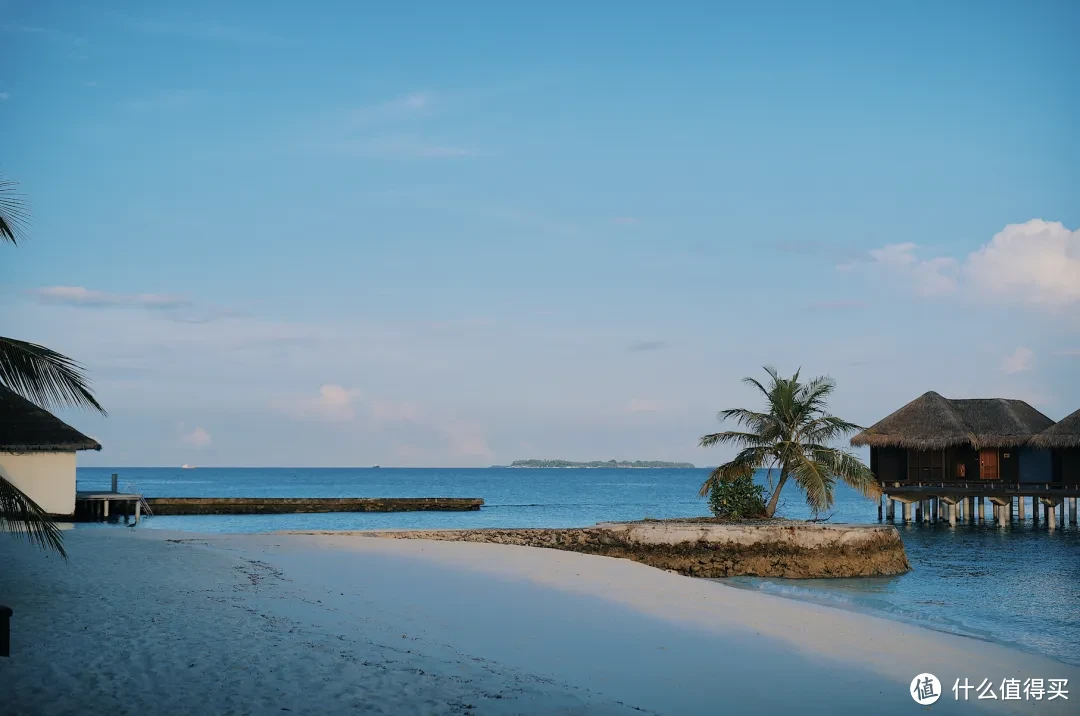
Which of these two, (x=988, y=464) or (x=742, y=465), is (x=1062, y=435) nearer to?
(x=988, y=464)

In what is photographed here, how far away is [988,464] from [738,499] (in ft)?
79.6

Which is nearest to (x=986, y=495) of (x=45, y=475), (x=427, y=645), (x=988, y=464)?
(x=988, y=464)

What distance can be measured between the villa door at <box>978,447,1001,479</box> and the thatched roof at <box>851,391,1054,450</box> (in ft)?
4.99

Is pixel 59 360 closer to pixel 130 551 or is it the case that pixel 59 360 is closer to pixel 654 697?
pixel 654 697

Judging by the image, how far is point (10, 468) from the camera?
2291cm

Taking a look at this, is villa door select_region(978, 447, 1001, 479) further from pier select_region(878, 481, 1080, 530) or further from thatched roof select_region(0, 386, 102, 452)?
thatched roof select_region(0, 386, 102, 452)

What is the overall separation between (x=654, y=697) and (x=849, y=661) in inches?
135

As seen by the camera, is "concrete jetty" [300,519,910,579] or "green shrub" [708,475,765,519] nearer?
"concrete jetty" [300,519,910,579]

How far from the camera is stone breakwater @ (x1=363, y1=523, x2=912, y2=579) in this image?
70.3ft

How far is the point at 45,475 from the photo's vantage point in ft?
77.5

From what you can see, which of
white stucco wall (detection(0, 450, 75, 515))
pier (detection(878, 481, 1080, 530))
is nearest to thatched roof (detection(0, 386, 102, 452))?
white stucco wall (detection(0, 450, 75, 515))

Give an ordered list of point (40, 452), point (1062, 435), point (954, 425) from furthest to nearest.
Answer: point (954, 425) < point (1062, 435) < point (40, 452)

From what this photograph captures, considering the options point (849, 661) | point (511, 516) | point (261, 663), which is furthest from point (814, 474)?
point (511, 516)

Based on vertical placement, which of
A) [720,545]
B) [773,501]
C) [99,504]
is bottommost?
[99,504]
